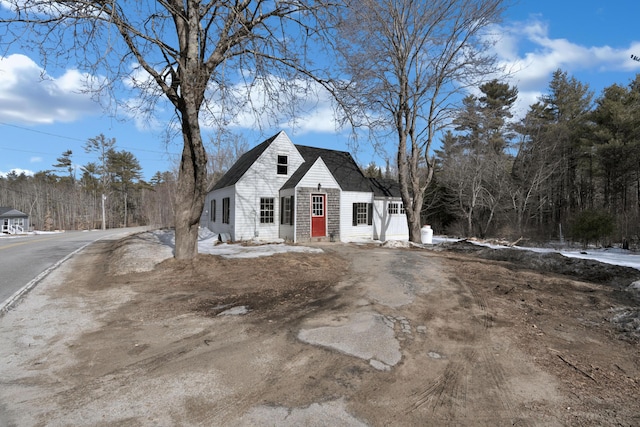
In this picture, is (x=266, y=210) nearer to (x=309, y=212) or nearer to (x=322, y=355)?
(x=309, y=212)

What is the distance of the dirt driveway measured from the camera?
8.75 feet

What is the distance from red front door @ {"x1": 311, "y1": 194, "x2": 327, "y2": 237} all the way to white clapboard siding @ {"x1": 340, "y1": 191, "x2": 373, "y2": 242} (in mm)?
1097

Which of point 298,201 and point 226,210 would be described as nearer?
point 298,201

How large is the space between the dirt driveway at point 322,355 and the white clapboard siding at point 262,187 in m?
8.53

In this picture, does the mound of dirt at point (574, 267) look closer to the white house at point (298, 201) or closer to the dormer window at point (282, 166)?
the white house at point (298, 201)

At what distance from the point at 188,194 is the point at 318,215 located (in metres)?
7.83

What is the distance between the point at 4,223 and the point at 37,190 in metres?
23.1

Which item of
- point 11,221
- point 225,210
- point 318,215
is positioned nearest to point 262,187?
point 225,210

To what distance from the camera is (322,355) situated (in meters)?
3.68

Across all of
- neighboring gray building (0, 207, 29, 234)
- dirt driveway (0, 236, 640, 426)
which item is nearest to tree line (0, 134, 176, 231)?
neighboring gray building (0, 207, 29, 234)

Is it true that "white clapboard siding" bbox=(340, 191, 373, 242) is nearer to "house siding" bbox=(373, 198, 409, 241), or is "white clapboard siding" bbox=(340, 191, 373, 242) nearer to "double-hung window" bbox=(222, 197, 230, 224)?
"house siding" bbox=(373, 198, 409, 241)

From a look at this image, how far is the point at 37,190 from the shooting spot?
52.8 metres

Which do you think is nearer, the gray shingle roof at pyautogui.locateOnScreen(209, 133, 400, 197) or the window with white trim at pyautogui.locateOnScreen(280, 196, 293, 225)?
the window with white trim at pyautogui.locateOnScreen(280, 196, 293, 225)

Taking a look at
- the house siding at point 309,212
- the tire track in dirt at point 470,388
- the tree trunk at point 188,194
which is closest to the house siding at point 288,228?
the house siding at point 309,212
